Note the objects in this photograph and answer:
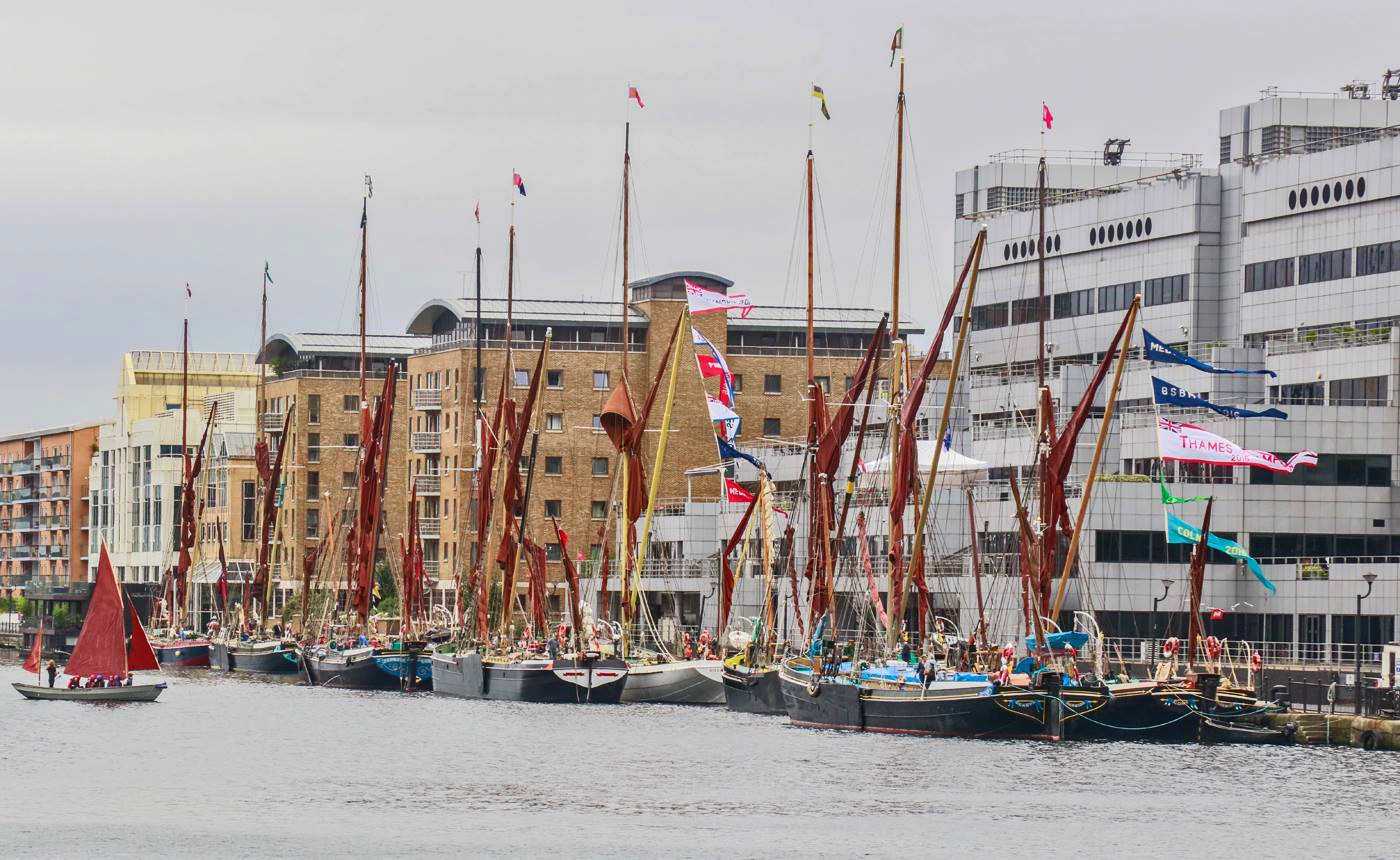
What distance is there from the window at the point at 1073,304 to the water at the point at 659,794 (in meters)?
51.7

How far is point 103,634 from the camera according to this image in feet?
436

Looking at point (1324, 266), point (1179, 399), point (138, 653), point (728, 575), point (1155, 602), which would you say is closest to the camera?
point (1179, 399)

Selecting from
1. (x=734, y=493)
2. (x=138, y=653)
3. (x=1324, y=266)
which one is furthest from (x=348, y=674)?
(x=1324, y=266)

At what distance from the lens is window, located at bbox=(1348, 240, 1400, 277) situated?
140 metres

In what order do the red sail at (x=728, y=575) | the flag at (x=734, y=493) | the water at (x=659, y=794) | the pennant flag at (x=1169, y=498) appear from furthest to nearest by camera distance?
the flag at (x=734, y=493) < the red sail at (x=728, y=575) < the pennant flag at (x=1169, y=498) < the water at (x=659, y=794)

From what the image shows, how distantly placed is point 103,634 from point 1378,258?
70.1m

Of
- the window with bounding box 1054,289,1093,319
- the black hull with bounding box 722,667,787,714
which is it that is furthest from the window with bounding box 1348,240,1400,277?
the black hull with bounding box 722,667,787,714

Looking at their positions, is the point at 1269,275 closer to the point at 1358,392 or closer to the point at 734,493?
the point at 1358,392

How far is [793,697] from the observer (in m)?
115

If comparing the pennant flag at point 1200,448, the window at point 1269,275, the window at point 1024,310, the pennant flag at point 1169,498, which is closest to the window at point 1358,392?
the window at point 1269,275

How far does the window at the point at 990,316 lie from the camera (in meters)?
170

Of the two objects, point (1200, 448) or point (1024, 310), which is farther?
point (1024, 310)

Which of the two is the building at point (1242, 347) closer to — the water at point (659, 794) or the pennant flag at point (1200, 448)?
the pennant flag at point (1200, 448)

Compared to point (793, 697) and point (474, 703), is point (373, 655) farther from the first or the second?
point (793, 697)
